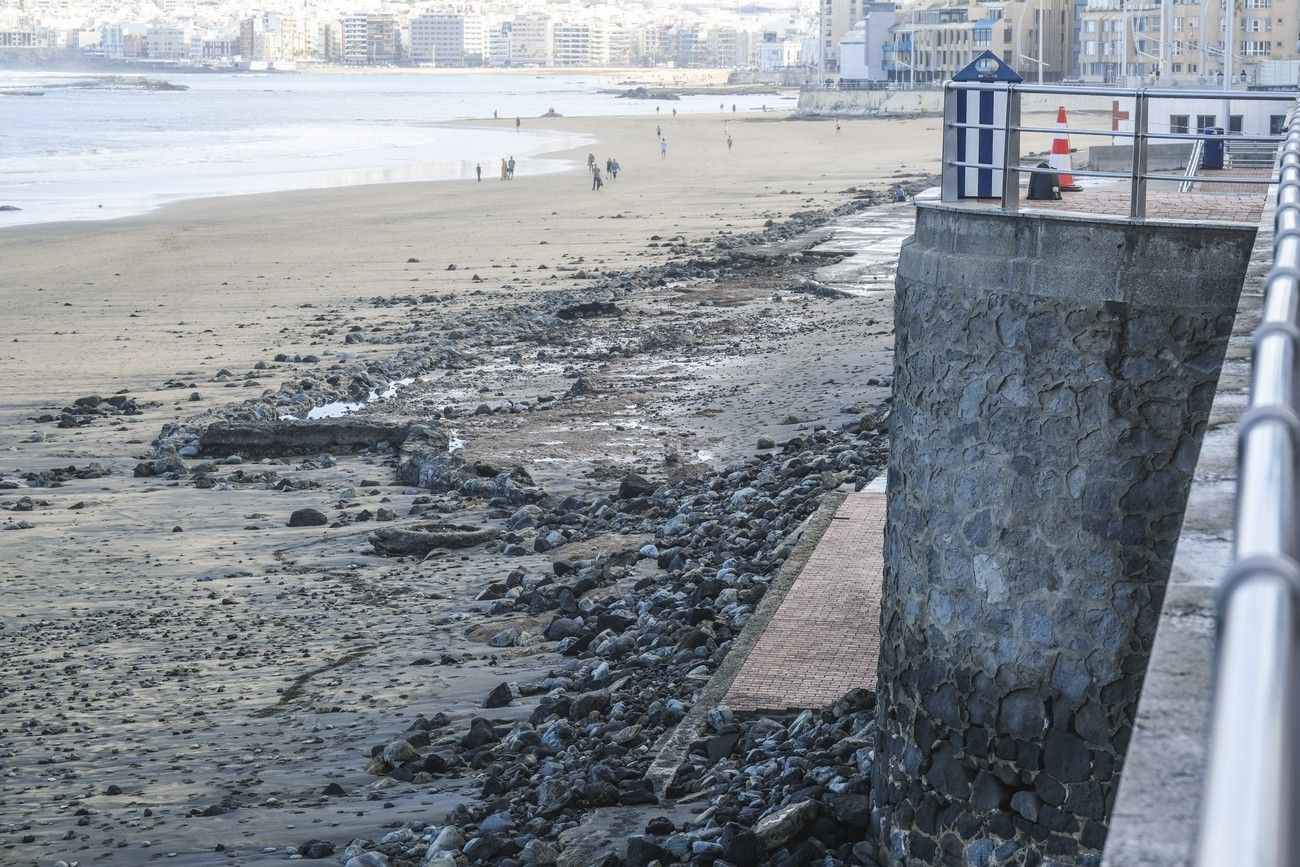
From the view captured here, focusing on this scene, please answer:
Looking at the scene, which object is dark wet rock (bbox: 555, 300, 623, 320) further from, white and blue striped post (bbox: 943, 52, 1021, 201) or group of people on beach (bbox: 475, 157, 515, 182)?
group of people on beach (bbox: 475, 157, 515, 182)

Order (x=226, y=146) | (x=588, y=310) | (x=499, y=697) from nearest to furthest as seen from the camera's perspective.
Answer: (x=499, y=697) → (x=588, y=310) → (x=226, y=146)

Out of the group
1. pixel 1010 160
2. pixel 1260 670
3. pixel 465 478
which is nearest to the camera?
pixel 1260 670

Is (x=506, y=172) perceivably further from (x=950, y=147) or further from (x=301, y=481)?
(x=950, y=147)

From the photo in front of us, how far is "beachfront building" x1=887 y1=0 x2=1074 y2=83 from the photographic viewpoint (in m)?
99.2

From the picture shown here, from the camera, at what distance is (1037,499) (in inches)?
249

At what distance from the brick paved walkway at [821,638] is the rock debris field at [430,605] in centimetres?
25

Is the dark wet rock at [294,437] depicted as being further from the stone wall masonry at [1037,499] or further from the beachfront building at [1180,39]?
the beachfront building at [1180,39]

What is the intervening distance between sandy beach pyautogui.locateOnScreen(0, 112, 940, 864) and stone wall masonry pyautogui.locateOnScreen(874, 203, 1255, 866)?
2977 mm

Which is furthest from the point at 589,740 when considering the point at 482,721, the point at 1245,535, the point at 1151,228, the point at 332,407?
the point at 332,407

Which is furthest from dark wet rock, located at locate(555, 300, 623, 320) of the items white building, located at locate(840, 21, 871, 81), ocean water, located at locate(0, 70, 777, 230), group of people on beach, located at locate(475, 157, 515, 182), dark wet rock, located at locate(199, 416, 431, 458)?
white building, located at locate(840, 21, 871, 81)

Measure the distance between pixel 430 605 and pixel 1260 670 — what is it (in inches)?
428

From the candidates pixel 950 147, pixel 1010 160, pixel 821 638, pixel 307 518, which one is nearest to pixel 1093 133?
pixel 1010 160

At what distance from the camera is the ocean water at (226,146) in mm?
52375

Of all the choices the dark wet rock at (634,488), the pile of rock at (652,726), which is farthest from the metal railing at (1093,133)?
the dark wet rock at (634,488)
